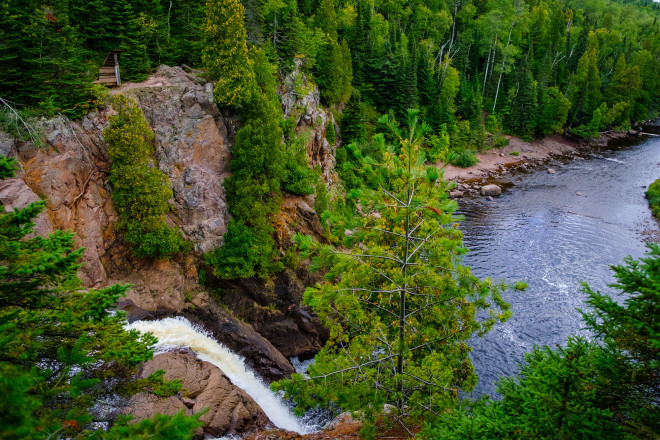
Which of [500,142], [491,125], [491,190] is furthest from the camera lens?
[491,125]

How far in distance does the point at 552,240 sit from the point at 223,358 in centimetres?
2799

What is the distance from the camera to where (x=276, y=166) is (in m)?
22.6

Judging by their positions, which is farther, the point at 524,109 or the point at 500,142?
the point at 524,109

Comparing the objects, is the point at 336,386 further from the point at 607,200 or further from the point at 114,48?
the point at 607,200

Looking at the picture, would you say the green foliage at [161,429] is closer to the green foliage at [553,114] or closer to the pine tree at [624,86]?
the green foliage at [553,114]

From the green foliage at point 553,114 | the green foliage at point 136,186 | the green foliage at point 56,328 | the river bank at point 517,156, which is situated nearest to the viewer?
the green foliage at point 56,328

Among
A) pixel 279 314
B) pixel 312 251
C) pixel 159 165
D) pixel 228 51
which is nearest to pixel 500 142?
pixel 228 51

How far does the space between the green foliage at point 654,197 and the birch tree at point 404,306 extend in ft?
123

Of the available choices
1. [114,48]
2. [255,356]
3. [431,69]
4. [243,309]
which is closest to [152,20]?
[114,48]

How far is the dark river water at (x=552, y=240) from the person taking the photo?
2155cm

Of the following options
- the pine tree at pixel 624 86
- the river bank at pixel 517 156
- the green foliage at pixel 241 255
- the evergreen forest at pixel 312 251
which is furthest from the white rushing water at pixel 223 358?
the pine tree at pixel 624 86

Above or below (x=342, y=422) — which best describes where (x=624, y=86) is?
above

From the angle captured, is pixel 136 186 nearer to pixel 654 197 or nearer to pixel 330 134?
pixel 330 134

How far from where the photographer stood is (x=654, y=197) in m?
38.9
